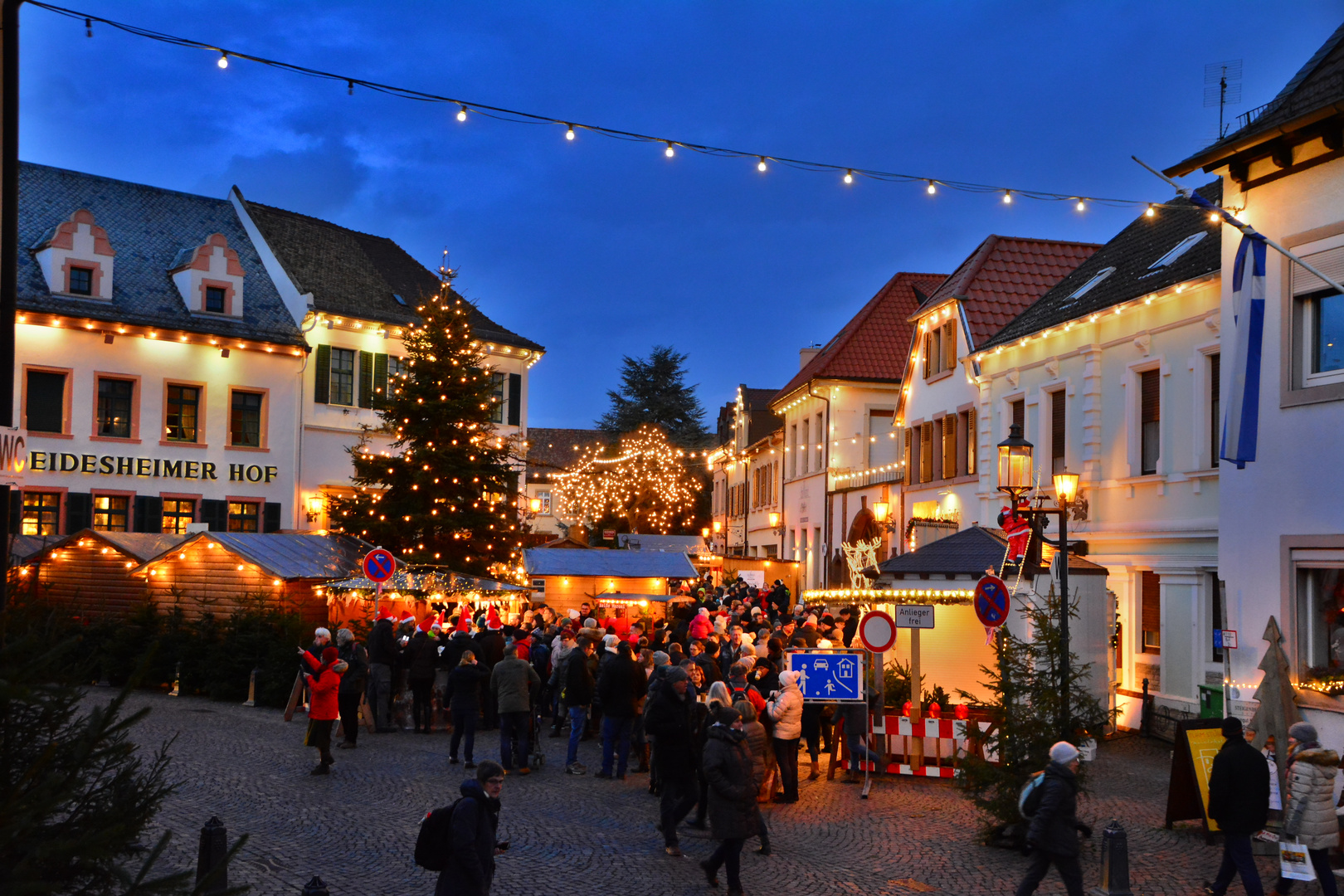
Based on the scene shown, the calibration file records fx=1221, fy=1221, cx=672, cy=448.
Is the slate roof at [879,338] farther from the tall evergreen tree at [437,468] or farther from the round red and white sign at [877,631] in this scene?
the round red and white sign at [877,631]

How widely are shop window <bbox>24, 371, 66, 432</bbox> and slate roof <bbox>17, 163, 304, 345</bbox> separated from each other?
5.76 ft

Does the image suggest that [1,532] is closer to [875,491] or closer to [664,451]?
[875,491]

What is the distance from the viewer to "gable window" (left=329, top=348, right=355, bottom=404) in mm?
37375

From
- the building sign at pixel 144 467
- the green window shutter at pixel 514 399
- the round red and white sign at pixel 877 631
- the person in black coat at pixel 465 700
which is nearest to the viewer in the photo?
the round red and white sign at pixel 877 631

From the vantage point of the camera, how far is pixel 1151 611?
2075 centimetres

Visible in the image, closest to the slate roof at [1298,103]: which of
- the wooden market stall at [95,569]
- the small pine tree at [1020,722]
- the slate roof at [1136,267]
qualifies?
the slate roof at [1136,267]

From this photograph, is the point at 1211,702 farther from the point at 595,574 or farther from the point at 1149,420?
the point at 595,574

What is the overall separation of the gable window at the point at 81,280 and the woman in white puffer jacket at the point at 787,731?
26.5 meters

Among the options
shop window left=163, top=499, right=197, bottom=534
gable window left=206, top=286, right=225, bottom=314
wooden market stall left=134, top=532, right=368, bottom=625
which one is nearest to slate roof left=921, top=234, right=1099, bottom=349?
wooden market stall left=134, top=532, right=368, bottom=625

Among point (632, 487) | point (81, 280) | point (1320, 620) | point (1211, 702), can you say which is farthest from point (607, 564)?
point (632, 487)

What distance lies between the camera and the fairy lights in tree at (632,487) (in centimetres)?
5878

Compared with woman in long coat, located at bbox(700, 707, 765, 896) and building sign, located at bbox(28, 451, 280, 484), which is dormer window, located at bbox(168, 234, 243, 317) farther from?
woman in long coat, located at bbox(700, 707, 765, 896)

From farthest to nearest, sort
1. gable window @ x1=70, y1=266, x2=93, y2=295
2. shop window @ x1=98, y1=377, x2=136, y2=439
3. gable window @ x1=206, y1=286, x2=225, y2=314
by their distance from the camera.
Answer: gable window @ x1=206, y1=286, x2=225, y2=314 → gable window @ x1=70, y1=266, x2=93, y2=295 → shop window @ x1=98, y1=377, x2=136, y2=439

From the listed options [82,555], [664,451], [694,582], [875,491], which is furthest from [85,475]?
[664,451]
